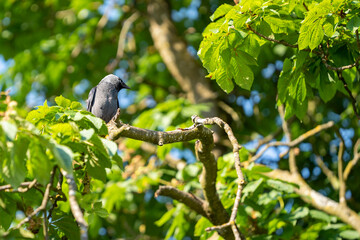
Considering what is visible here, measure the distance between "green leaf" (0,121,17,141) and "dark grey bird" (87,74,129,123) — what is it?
9.45 ft

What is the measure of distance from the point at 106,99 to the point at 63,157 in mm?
2902

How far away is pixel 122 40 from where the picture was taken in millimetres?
8375

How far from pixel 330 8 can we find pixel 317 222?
2783mm

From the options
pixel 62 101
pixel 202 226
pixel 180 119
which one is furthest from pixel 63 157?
pixel 180 119

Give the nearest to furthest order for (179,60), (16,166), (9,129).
A: (9,129), (16,166), (179,60)

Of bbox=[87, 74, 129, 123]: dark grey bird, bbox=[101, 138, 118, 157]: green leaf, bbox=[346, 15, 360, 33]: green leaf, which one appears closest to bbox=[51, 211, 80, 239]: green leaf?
bbox=[101, 138, 118, 157]: green leaf

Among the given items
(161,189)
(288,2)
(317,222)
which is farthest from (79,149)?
(317,222)

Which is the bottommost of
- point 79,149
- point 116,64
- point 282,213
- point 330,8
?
point 282,213

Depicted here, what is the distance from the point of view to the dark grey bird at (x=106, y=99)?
5.08m

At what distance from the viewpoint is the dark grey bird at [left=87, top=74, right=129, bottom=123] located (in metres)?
5.08

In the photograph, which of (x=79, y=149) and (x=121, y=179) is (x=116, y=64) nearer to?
(x=121, y=179)

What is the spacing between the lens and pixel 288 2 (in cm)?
330

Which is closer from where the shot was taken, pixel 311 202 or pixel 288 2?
pixel 288 2

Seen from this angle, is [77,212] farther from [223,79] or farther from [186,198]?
[186,198]
